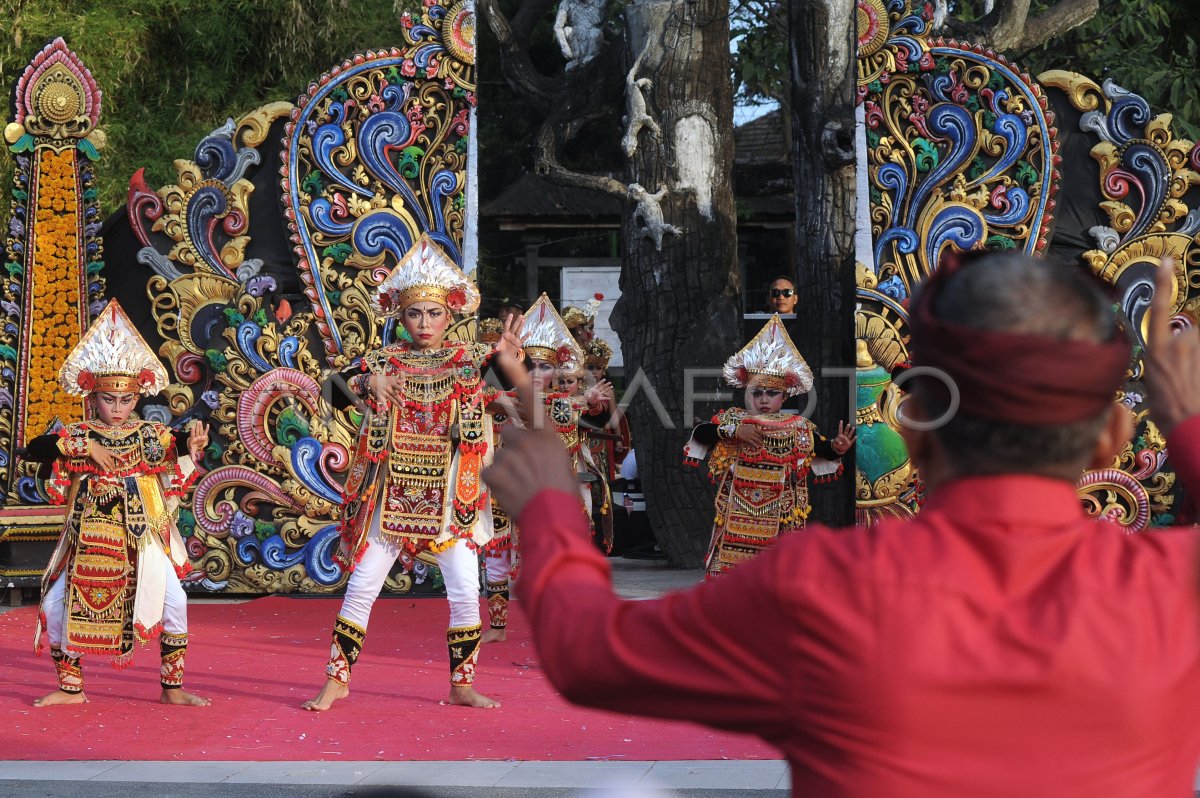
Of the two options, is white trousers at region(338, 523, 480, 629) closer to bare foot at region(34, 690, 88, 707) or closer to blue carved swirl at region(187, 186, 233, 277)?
bare foot at region(34, 690, 88, 707)

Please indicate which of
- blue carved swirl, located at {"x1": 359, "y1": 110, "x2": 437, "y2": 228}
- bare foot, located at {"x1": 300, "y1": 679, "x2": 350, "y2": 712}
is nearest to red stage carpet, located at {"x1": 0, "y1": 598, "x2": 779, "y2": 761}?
bare foot, located at {"x1": 300, "y1": 679, "x2": 350, "y2": 712}

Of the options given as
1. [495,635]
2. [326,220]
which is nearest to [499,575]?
A: [495,635]

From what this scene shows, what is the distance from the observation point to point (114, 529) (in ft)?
20.2

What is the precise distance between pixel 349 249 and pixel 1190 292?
15.1ft

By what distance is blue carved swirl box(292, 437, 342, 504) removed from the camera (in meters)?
8.68

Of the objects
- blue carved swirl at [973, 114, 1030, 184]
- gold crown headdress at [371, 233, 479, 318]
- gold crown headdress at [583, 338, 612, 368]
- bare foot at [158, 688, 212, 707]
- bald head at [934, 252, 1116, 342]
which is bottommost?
bare foot at [158, 688, 212, 707]

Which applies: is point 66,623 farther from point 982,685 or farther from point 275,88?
point 275,88

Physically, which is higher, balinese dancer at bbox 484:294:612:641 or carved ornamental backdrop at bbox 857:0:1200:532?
carved ornamental backdrop at bbox 857:0:1200:532

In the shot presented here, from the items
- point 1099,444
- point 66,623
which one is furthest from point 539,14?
point 1099,444

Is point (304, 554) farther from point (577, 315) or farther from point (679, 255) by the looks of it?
point (679, 255)

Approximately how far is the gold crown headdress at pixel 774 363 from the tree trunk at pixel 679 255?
2397 mm

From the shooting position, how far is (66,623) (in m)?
6.11

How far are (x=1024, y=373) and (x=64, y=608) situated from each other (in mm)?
5390

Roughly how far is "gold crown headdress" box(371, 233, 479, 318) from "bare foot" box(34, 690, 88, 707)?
1.99 m
